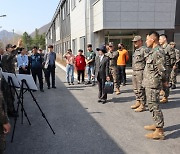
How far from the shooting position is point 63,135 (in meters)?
5.07

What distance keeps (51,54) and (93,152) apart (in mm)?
7012

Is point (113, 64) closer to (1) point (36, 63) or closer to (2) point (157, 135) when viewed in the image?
(1) point (36, 63)

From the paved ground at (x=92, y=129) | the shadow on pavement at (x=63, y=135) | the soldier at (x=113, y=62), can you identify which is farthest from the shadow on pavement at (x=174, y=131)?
the soldier at (x=113, y=62)

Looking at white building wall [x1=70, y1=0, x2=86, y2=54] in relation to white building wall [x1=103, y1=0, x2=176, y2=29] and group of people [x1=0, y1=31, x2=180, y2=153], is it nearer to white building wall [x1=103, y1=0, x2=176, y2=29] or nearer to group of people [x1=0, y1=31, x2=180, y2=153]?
white building wall [x1=103, y1=0, x2=176, y2=29]

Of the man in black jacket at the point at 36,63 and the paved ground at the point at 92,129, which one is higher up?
the man in black jacket at the point at 36,63

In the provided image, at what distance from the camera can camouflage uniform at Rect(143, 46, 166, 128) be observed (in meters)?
4.80

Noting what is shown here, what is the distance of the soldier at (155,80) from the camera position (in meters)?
4.80

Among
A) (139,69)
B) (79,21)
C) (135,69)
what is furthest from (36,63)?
(79,21)

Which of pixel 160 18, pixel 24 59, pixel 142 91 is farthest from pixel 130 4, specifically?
pixel 142 91

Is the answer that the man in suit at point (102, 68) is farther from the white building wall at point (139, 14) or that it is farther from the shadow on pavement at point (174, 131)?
the white building wall at point (139, 14)

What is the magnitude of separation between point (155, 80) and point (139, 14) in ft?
35.6

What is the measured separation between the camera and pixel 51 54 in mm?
10602

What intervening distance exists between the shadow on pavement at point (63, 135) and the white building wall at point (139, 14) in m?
8.68

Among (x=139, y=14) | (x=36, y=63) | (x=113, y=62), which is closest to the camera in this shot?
(x=113, y=62)
